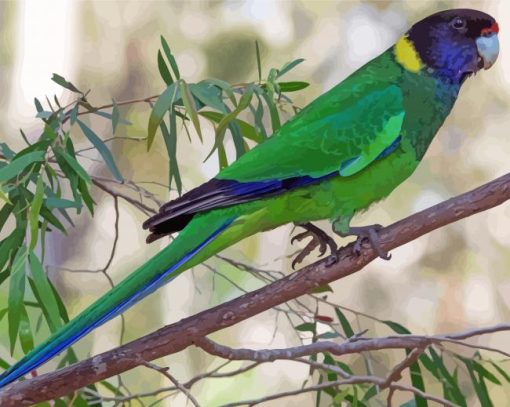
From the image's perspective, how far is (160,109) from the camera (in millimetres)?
1596

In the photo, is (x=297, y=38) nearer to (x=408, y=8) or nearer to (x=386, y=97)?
(x=408, y=8)

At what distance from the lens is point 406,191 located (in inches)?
193

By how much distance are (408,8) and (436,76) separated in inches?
137

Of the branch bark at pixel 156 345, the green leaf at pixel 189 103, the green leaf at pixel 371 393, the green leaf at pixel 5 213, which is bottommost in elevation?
the green leaf at pixel 371 393

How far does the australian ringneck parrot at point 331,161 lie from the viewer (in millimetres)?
1357

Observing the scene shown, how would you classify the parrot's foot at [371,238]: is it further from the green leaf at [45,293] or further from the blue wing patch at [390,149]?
the green leaf at [45,293]

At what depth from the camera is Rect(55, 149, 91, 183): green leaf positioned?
1.56m

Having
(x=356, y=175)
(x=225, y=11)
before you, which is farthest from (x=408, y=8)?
(x=356, y=175)

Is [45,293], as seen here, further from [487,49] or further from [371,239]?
[487,49]

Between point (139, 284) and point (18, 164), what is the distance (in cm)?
35

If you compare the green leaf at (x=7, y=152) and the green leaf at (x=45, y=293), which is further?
the green leaf at (x=7, y=152)

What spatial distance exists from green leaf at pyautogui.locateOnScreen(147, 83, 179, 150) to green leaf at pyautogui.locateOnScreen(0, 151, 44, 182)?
18 centimetres

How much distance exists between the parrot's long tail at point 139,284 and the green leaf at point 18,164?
301 millimetres

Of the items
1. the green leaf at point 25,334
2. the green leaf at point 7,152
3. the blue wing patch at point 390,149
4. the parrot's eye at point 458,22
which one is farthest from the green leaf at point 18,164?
the parrot's eye at point 458,22
